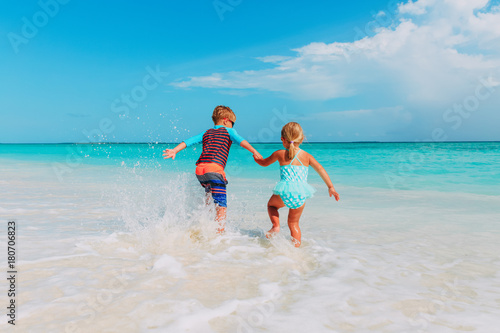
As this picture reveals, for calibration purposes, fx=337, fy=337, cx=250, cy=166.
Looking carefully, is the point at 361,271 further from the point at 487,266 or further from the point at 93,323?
the point at 93,323

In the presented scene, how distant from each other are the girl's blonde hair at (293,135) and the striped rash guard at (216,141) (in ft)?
2.64

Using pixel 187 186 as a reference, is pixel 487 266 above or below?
below

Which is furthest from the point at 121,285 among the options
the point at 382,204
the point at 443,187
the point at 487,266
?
the point at 443,187

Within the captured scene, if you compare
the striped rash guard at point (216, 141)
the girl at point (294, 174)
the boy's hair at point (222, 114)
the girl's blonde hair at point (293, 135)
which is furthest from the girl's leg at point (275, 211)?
the boy's hair at point (222, 114)

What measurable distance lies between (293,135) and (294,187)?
2.13 ft

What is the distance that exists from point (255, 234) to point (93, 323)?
9.26 ft

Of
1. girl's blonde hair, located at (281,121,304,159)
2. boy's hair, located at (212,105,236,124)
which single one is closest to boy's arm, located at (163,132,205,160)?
boy's hair, located at (212,105,236,124)

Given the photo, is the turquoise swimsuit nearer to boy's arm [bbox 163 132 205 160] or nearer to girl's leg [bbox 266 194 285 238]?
girl's leg [bbox 266 194 285 238]

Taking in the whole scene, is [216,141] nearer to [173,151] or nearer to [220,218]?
[173,151]

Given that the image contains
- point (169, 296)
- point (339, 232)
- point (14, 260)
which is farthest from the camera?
point (339, 232)

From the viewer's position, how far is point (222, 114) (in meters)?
4.94

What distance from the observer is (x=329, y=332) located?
2.37m

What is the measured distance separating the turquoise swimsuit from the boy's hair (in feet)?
3.97

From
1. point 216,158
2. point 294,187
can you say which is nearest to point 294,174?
point 294,187
